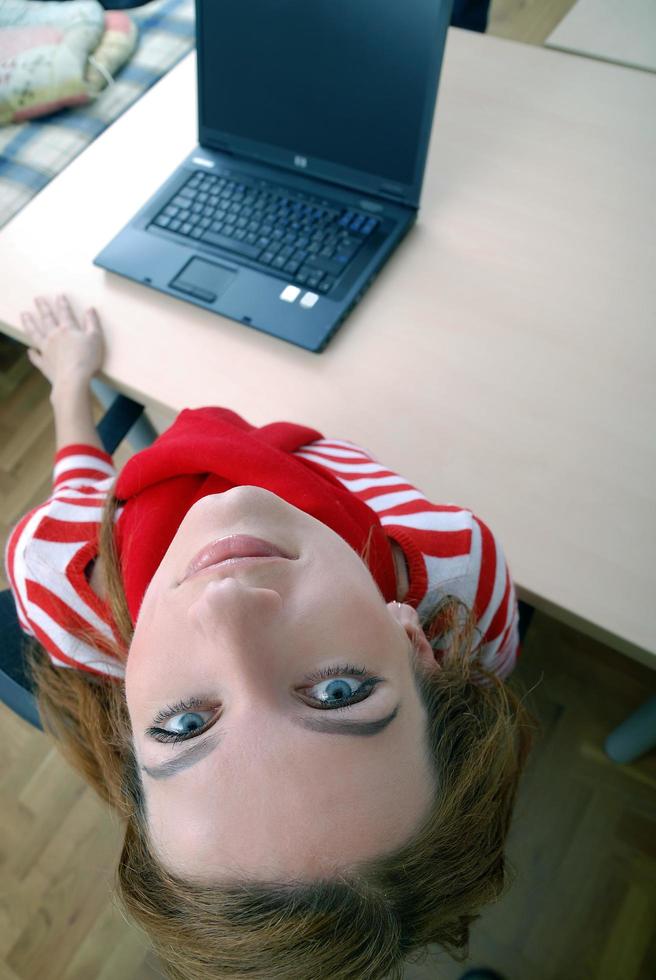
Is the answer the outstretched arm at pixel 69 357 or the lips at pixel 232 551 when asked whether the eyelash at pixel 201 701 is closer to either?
the lips at pixel 232 551

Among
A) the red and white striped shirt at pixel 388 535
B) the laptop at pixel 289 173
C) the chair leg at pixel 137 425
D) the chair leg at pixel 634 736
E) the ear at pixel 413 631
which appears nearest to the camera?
the ear at pixel 413 631

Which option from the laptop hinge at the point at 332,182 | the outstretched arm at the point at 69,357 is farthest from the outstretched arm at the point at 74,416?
the laptop hinge at the point at 332,182

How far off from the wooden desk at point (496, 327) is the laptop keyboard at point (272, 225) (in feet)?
0.23

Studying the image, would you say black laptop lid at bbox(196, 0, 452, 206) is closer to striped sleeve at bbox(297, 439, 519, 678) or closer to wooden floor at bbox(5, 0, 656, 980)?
striped sleeve at bbox(297, 439, 519, 678)

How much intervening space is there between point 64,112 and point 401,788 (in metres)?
1.20

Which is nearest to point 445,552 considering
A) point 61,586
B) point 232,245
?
point 61,586

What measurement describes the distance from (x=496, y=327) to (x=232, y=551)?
1.68 ft

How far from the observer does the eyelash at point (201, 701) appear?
46 centimetres

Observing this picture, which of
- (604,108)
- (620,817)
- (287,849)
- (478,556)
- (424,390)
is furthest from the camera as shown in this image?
(620,817)

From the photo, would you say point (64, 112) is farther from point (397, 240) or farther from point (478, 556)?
point (478, 556)

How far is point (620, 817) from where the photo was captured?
122 centimetres

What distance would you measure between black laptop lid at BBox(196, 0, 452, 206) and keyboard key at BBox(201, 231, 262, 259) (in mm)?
137

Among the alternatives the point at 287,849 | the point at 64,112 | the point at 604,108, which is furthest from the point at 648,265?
the point at 64,112

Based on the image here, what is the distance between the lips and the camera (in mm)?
502
